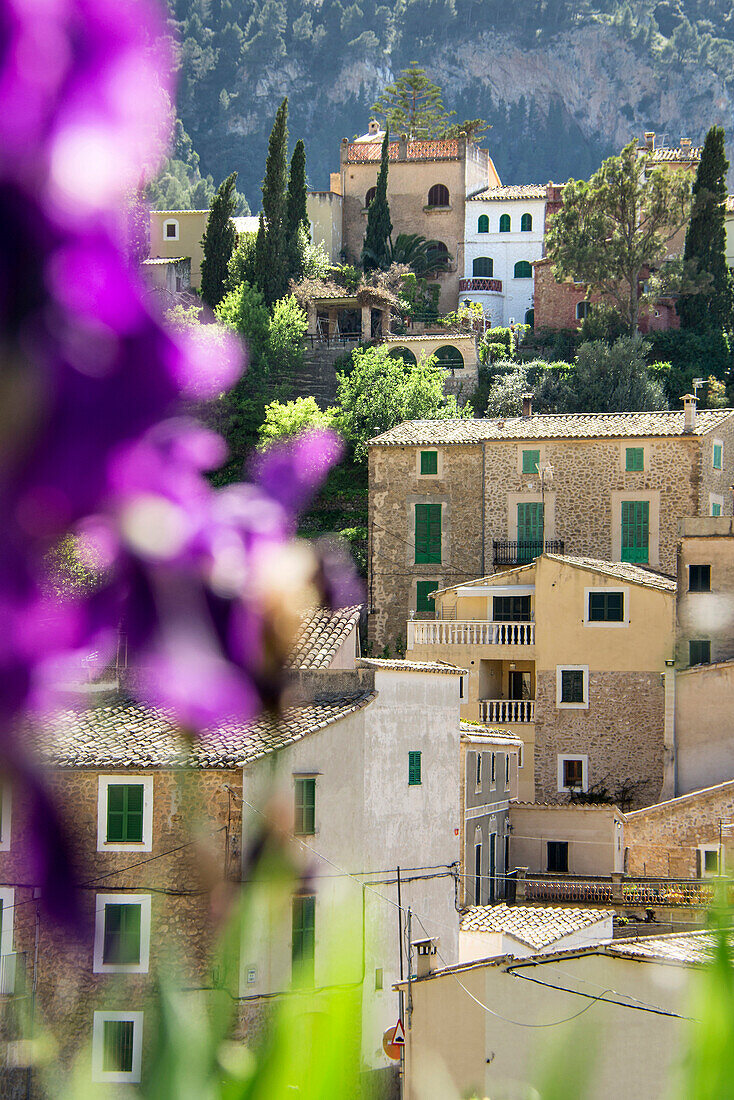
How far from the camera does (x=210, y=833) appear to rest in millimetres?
Answer: 14117

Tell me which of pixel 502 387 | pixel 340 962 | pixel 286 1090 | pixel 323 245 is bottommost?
pixel 286 1090

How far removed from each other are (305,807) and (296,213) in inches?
1309

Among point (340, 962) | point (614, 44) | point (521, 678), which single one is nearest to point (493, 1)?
point (614, 44)

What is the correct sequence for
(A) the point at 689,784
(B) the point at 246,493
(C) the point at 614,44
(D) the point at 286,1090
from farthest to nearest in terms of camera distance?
(C) the point at 614,44, (B) the point at 246,493, (A) the point at 689,784, (D) the point at 286,1090

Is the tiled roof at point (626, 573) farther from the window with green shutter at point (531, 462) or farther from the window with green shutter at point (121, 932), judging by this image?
the window with green shutter at point (121, 932)

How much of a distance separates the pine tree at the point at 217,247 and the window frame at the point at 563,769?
25.8m

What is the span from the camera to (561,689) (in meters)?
23.8

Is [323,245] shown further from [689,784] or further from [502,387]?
[689,784]

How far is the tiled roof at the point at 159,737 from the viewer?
567 inches

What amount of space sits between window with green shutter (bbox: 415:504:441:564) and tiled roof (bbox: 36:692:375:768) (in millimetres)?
13368

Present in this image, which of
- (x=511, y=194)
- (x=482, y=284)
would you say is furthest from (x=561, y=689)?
(x=511, y=194)

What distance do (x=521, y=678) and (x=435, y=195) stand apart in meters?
29.7

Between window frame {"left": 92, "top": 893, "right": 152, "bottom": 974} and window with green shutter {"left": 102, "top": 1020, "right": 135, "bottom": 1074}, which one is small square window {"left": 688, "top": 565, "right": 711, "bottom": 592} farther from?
window with green shutter {"left": 102, "top": 1020, "right": 135, "bottom": 1074}

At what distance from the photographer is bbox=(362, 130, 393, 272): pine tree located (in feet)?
161
